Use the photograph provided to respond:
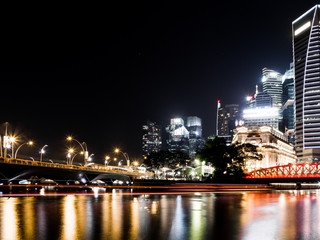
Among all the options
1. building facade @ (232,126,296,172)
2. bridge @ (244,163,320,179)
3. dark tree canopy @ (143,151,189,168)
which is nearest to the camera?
bridge @ (244,163,320,179)

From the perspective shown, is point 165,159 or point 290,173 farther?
point 165,159

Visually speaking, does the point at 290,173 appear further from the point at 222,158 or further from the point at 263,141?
the point at 263,141

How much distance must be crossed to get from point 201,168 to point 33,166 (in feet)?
398

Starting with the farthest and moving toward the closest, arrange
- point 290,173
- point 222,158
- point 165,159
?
point 165,159 < point 290,173 < point 222,158

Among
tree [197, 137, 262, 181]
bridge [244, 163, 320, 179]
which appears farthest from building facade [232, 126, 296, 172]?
tree [197, 137, 262, 181]

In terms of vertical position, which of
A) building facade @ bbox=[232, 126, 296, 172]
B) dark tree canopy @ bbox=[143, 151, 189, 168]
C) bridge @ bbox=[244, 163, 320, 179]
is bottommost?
bridge @ bbox=[244, 163, 320, 179]

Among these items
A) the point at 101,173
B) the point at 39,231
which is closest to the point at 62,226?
the point at 39,231

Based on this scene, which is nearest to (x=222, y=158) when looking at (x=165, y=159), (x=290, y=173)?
(x=290, y=173)

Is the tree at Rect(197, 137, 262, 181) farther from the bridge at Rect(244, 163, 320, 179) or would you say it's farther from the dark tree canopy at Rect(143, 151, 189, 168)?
the dark tree canopy at Rect(143, 151, 189, 168)

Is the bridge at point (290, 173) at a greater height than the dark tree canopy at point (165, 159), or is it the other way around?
the dark tree canopy at point (165, 159)

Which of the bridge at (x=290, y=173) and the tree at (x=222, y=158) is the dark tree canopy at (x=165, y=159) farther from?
the tree at (x=222, y=158)

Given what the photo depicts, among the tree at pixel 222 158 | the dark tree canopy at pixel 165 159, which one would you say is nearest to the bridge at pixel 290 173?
the tree at pixel 222 158

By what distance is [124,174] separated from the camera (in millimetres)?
119688

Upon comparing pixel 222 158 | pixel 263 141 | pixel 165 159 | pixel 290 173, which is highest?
pixel 263 141
